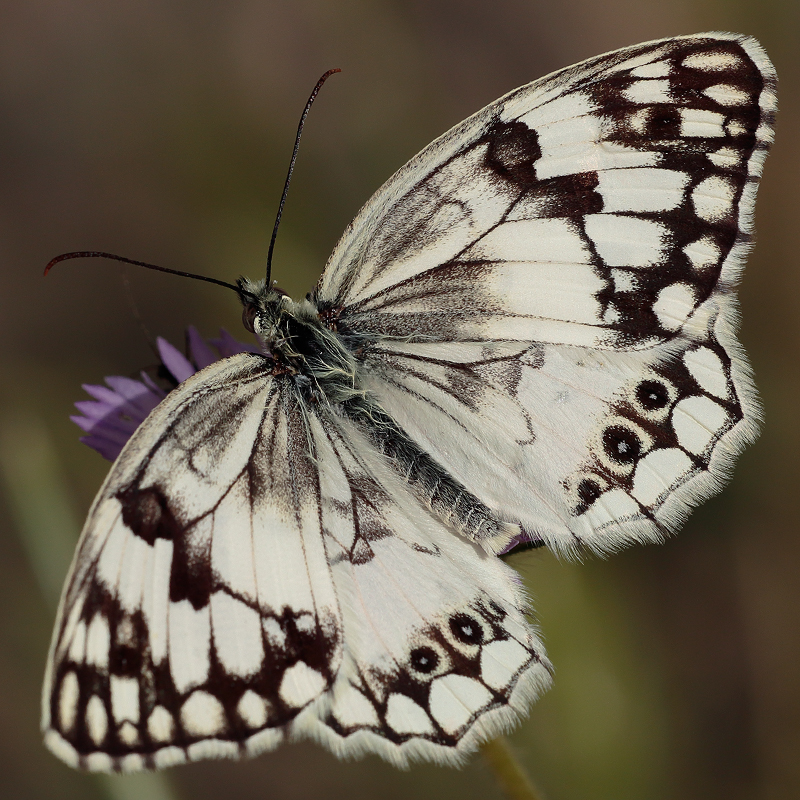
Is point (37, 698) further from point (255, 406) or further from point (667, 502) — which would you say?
point (667, 502)

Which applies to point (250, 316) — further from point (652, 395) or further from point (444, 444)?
point (652, 395)

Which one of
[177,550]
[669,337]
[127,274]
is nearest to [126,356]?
[127,274]

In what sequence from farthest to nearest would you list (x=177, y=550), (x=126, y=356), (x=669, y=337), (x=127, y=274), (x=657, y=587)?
(x=127, y=274) < (x=126, y=356) < (x=657, y=587) < (x=669, y=337) < (x=177, y=550)

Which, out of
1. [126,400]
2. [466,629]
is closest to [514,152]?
[466,629]

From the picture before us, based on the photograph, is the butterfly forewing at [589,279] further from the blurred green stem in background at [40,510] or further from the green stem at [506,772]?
the blurred green stem in background at [40,510]

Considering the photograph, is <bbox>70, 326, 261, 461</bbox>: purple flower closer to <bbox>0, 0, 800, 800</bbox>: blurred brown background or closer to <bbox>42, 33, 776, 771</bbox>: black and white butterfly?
<bbox>0, 0, 800, 800</bbox>: blurred brown background
